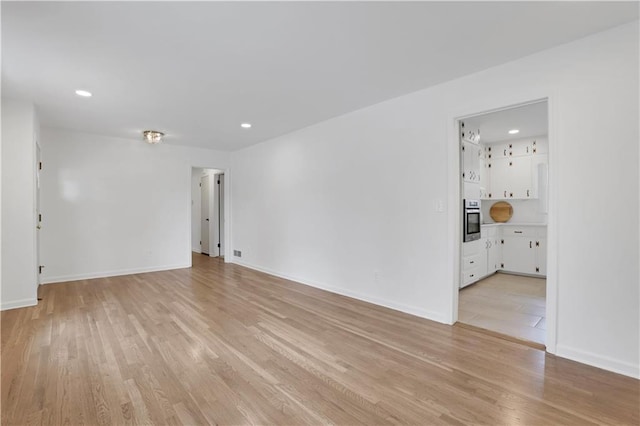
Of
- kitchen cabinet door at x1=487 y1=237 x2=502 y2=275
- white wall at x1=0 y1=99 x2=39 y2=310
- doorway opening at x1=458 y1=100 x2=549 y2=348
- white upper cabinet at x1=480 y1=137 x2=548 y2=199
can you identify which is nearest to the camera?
white wall at x1=0 y1=99 x2=39 y2=310

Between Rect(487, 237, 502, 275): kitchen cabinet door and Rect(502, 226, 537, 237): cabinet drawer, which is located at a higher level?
Rect(502, 226, 537, 237): cabinet drawer

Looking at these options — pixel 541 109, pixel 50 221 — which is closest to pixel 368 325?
pixel 541 109

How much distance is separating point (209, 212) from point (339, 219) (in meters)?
4.88

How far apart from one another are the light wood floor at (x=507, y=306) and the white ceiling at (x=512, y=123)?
2.36 m

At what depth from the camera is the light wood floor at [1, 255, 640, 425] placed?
5.82 feet

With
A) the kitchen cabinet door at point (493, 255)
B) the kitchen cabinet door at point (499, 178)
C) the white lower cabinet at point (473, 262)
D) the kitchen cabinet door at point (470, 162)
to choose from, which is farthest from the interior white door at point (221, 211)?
the kitchen cabinet door at point (499, 178)

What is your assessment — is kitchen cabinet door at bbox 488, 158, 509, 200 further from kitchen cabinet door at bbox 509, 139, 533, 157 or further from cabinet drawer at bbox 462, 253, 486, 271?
cabinet drawer at bbox 462, 253, 486, 271

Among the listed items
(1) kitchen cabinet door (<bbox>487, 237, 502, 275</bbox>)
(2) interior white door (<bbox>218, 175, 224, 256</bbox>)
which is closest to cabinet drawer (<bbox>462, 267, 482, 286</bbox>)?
(1) kitchen cabinet door (<bbox>487, 237, 502, 275</bbox>)

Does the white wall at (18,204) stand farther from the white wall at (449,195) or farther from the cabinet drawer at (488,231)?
the cabinet drawer at (488,231)

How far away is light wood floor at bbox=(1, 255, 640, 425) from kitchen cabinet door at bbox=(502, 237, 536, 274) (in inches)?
134

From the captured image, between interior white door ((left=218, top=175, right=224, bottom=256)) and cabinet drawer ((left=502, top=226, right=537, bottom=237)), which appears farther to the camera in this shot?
interior white door ((left=218, top=175, right=224, bottom=256))

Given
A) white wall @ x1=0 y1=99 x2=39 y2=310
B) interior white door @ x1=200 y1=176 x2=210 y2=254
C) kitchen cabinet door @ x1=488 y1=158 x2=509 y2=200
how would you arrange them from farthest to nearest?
interior white door @ x1=200 y1=176 x2=210 y2=254 < kitchen cabinet door @ x1=488 y1=158 x2=509 y2=200 < white wall @ x1=0 y1=99 x2=39 y2=310

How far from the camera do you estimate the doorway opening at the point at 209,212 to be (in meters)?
7.66

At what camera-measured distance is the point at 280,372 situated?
2.22 m
